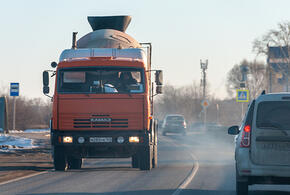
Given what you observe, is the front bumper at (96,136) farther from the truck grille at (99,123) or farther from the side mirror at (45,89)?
the side mirror at (45,89)

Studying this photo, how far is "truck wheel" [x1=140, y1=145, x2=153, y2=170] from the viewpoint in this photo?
57.3 feet

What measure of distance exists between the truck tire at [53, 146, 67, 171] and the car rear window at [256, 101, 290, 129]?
7381mm

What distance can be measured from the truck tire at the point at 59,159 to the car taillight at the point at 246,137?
23.3 ft

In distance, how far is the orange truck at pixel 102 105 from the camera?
55.0ft

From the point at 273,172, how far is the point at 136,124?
6.32 metres

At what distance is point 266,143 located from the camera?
11094mm

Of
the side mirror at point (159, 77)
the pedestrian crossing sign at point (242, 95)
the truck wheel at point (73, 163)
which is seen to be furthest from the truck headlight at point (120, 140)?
the pedestrian crossing sign at point (242, 95)

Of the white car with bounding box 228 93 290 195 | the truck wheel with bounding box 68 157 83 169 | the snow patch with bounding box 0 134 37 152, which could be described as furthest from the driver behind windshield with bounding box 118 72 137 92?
the snow patch with bounding box 0 134 37 152

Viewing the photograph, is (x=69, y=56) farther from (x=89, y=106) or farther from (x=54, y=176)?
(x=54, y=176)

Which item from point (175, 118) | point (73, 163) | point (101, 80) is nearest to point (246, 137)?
point (101, 80)

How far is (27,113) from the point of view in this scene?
205 ft

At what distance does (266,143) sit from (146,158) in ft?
23.2

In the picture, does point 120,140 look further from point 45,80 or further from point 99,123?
point 45,80

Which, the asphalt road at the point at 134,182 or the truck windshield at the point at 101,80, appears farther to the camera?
the truck windshield at the point at 101,80
